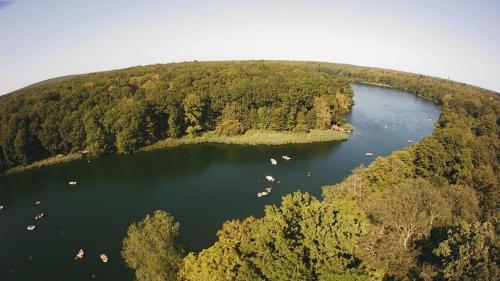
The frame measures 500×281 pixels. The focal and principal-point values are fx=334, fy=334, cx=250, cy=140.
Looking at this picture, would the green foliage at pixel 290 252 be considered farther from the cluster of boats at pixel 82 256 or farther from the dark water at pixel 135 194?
the cluster of boats at pixel 82 256

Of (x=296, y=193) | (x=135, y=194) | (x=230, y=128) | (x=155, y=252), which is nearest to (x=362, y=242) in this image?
(x=296, y=193)

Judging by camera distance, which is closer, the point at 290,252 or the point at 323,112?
the point at 290,252

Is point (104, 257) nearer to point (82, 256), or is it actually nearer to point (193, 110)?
point (82, 256)

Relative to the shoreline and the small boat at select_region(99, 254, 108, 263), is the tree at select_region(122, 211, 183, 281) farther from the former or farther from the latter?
the shoreline

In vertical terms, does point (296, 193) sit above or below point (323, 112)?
below

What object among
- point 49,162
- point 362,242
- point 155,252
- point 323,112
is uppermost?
point 323,112

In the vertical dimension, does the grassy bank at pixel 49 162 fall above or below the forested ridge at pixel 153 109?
below

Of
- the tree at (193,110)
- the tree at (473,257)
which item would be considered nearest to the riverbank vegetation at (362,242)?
the tree at (473,257)
